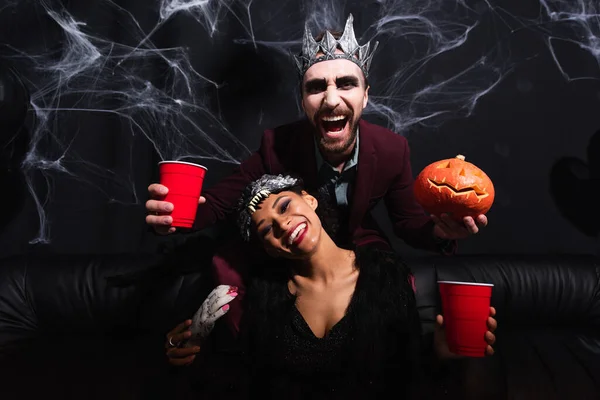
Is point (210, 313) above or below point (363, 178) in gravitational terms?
below

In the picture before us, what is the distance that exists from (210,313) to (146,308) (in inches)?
23.1

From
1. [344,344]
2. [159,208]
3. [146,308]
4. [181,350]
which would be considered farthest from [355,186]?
[146,308]

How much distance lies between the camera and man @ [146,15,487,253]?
1.20m

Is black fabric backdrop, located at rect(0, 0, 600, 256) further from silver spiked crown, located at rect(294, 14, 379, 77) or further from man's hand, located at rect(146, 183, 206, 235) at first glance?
man's hand, located at rect(146, 183, 206, 235)

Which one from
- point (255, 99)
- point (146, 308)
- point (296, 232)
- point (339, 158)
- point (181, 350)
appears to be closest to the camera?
point (296, 232)

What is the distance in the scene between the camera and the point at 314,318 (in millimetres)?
1130

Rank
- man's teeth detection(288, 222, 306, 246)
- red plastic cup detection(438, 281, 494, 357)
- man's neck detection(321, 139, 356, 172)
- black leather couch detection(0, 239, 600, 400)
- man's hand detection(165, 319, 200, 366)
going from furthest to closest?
black leather couch detection(0, 239, 600, 400), man's neck detection(321, 139, 356, 172), man's hand detection(165, 319, 200, 366), man's teeth detection(288, 222, 306, 246), red plastic cup detection(438, 281, 494, 357)

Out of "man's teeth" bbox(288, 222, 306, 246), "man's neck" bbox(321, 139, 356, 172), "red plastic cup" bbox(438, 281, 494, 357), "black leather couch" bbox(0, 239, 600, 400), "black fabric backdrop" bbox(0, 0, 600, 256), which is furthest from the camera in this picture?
Result: "black fabric backdrop" bbox(0, 0, 600, 256)

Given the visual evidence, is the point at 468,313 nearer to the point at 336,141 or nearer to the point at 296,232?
the point at 296,232

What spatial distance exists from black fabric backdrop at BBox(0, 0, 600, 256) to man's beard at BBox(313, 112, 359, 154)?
642mm

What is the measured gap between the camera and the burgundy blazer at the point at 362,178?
1323mm

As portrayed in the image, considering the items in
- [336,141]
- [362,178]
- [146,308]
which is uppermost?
[336,141]

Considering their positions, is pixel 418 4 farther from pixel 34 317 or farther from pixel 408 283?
pixel 34 317

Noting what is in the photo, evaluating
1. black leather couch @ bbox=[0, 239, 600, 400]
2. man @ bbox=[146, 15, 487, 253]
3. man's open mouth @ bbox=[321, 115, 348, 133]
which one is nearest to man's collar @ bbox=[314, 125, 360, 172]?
man @ bbox=[146, 15, 487, 253]
